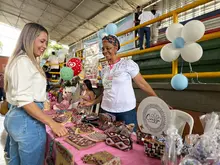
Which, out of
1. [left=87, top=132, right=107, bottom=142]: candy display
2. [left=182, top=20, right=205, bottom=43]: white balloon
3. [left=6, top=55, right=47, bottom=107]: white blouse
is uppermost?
[left=182, top=20, right=205, bottom=43]: white balloon

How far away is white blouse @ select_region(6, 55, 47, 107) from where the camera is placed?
3.04 feet

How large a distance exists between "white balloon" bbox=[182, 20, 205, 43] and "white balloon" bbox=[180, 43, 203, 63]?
48mm

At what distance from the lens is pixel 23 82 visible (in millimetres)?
932

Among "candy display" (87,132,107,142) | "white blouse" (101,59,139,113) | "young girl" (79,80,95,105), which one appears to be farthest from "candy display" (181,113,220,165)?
"young girl" (79,80,95,105)

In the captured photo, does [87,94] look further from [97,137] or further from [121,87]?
[97,137]

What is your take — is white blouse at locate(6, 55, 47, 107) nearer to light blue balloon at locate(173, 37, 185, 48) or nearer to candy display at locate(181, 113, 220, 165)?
candy display at locate(181, 113, 220, 165)

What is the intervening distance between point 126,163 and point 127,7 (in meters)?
6.57

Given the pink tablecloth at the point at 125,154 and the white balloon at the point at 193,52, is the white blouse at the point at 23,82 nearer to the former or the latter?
the pink tablecloth at the point at 125,154

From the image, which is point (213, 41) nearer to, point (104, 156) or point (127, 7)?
point (104, 156)

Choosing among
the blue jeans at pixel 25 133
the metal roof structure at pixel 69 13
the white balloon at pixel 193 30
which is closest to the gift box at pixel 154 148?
the blue jeans at pixel 25 133

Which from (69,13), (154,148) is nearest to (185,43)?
(154,148)

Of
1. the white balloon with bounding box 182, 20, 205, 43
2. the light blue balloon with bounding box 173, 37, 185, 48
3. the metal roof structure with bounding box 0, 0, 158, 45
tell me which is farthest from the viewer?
the metal roof structure with bounding box 0, 0, 158, 45

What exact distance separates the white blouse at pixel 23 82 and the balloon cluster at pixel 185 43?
1110 mm

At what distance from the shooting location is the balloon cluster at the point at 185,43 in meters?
1.32
